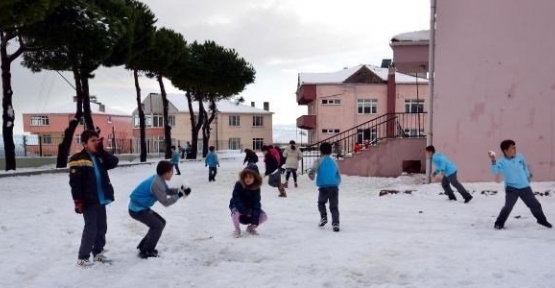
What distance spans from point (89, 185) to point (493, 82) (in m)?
11.0

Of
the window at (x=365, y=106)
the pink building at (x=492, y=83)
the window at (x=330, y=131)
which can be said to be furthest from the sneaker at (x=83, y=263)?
the window at (x=365, y=106)

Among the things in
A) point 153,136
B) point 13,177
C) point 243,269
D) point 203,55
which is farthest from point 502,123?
point 153,136

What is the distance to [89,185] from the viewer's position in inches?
231

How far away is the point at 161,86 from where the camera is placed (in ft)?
127

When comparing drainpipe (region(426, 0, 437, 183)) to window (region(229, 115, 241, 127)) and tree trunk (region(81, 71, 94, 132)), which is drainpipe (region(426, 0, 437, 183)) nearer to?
tree trunk (region(81, 71, 94, 132))

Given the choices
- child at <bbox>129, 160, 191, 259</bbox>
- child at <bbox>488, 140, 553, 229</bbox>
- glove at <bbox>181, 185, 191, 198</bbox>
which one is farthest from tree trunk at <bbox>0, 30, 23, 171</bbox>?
child at <bbox>488, 140, 553, 229</bbox>

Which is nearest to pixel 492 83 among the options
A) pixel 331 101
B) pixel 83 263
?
pixel 83 263

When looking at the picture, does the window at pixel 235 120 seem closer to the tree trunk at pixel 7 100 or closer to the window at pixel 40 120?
the window at pixel 40 120

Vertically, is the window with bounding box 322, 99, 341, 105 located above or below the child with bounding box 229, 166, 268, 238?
above

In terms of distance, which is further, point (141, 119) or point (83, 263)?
point (141, 119)

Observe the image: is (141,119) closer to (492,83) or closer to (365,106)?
(365,106)

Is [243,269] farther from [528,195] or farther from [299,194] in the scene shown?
[299,194]

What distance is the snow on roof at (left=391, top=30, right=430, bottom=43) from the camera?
57.1 feet

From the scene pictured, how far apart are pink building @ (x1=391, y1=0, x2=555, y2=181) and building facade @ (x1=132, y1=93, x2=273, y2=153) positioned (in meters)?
53.7
